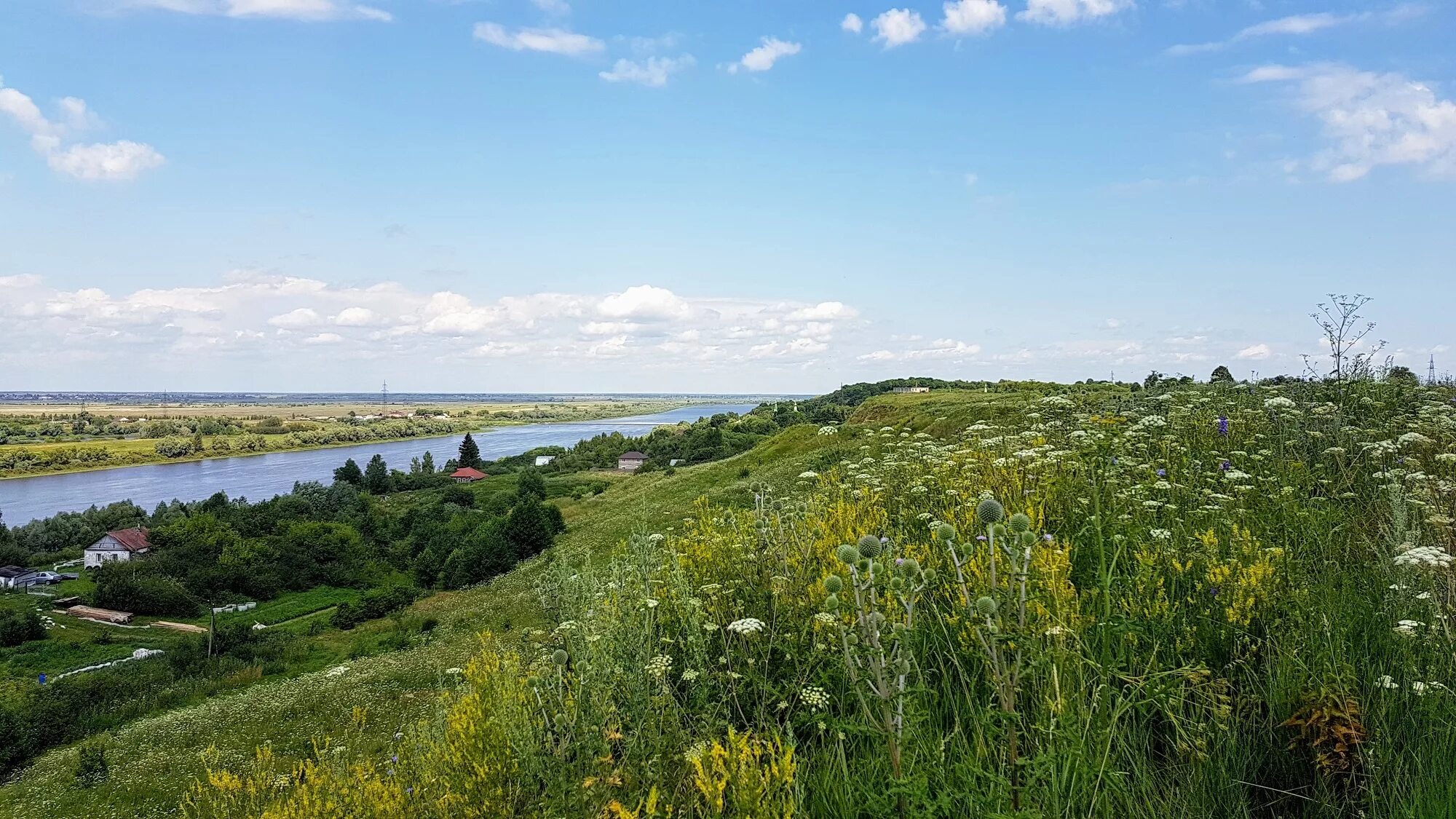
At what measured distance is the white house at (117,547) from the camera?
78312 mm

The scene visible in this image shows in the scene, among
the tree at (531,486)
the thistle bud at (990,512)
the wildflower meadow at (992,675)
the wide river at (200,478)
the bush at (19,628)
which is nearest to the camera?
the wildflower meadow at (992,675)

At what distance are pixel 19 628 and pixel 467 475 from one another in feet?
199

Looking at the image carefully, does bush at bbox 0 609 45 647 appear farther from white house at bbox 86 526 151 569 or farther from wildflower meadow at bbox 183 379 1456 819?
wildflower meadow at bbox 183 379 1456 819

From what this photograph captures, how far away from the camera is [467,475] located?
379 feet

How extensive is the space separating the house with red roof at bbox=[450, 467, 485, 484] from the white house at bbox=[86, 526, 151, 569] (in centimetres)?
3982

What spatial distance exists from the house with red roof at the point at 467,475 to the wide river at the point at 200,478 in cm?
2784

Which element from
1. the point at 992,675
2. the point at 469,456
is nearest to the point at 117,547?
the point at 469,456

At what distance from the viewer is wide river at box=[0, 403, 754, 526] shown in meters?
117

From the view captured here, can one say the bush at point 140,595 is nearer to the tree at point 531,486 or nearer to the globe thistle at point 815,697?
the tree at point 531,486

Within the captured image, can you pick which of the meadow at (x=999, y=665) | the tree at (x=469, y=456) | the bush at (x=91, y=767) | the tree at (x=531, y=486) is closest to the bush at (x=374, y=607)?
the tree at (x=531, y=486)

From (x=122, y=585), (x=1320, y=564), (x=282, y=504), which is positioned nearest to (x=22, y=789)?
(x=1320, y=564)

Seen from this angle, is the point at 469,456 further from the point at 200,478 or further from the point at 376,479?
the point at 200,478

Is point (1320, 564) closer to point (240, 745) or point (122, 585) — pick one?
point (240, 745)

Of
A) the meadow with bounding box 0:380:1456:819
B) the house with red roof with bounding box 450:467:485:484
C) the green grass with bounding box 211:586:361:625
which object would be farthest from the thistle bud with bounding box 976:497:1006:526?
the house with red roof with bounding box 450:467:485:484
